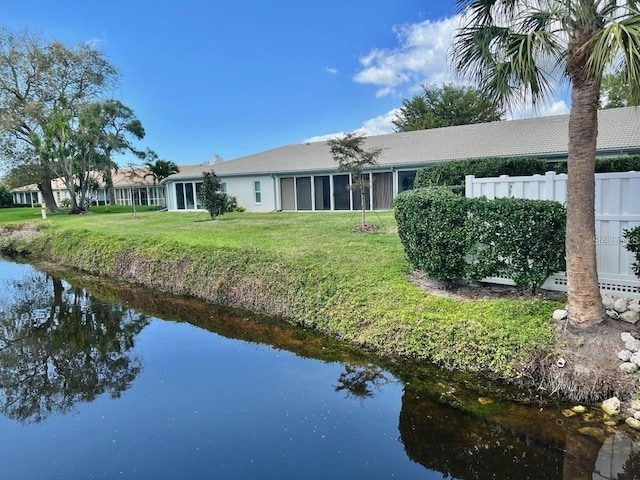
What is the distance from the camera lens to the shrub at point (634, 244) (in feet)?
16.8

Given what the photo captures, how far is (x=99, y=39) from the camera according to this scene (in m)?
30.5

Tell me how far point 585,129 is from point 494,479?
382 cm

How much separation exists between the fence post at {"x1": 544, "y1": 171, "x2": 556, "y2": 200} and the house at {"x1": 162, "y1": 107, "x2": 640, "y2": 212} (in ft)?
37.0

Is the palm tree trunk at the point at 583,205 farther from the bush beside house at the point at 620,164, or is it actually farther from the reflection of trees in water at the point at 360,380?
the bush beside house at the point at 620,164

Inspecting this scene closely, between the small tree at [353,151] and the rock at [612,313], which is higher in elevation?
the small tree at [353,151]

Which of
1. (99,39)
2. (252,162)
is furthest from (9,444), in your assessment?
(99,39)

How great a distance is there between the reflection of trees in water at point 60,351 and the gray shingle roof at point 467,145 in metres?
13.7

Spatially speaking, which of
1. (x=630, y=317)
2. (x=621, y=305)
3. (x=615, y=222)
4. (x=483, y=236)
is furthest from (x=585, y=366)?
(x=483, y=236)

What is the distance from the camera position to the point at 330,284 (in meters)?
7.89

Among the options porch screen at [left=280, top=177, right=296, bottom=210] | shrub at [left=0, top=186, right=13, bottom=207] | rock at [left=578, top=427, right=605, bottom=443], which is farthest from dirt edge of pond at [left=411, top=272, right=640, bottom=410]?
shrub at [left=0, top=186, right=13, bottom=207]

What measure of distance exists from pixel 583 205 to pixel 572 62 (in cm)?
163

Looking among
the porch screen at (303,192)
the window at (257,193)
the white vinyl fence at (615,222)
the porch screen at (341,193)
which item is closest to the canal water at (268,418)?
the white vinyl fence at (615,222)

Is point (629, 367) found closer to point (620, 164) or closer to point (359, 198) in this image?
point (620, 164)

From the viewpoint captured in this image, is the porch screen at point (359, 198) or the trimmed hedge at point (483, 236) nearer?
the trimmed hedge at point (483, 236)
